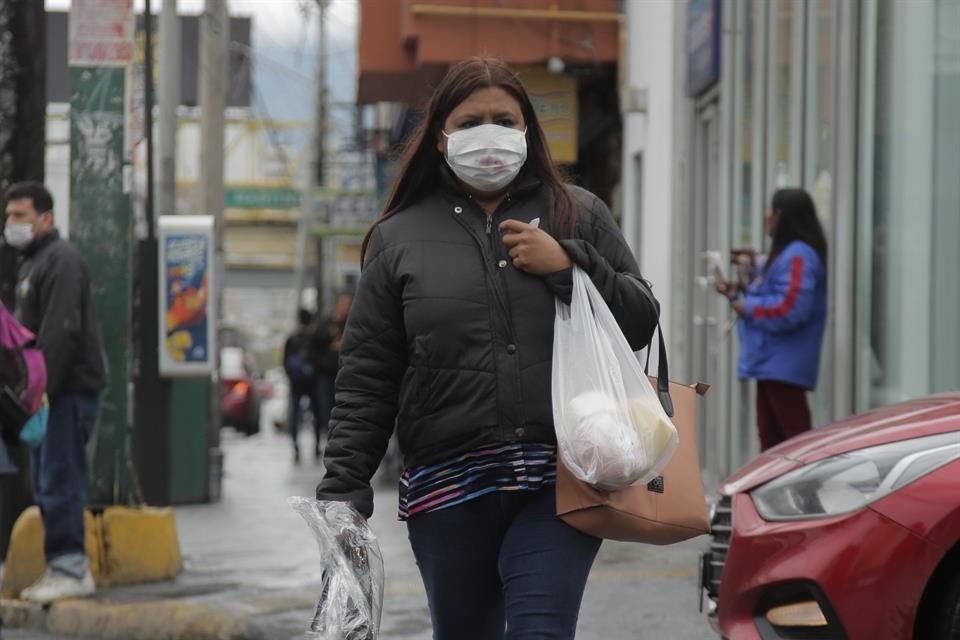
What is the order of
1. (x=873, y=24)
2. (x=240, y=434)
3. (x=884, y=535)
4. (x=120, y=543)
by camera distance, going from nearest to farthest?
(x=884, y=535) → (x=120, y=543) → (x=873, y=24) → (x=240, y=434)

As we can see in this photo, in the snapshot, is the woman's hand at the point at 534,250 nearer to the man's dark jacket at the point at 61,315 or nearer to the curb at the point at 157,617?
the curb at the point at 157,617

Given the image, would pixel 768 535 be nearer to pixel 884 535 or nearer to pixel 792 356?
pixel 884 535

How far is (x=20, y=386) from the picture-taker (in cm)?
658

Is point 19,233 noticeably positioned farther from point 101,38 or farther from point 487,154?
point 487,154

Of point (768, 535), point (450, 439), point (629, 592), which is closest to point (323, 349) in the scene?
point (629, 592)

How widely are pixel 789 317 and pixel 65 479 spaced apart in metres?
3.52

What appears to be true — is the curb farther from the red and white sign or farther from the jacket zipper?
the jacket zipper

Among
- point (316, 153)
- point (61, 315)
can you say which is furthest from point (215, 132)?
point (316, 153)

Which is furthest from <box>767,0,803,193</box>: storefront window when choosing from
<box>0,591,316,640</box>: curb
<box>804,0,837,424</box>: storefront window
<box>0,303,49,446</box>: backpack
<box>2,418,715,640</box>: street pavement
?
<box>0,303,49,446</box>: backpack

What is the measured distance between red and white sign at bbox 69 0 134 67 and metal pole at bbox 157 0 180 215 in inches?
199

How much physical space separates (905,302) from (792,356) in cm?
61

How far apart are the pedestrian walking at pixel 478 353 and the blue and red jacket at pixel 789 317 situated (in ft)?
15.4

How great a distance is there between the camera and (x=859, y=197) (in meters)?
9.23

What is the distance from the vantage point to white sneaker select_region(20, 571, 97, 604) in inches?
304
